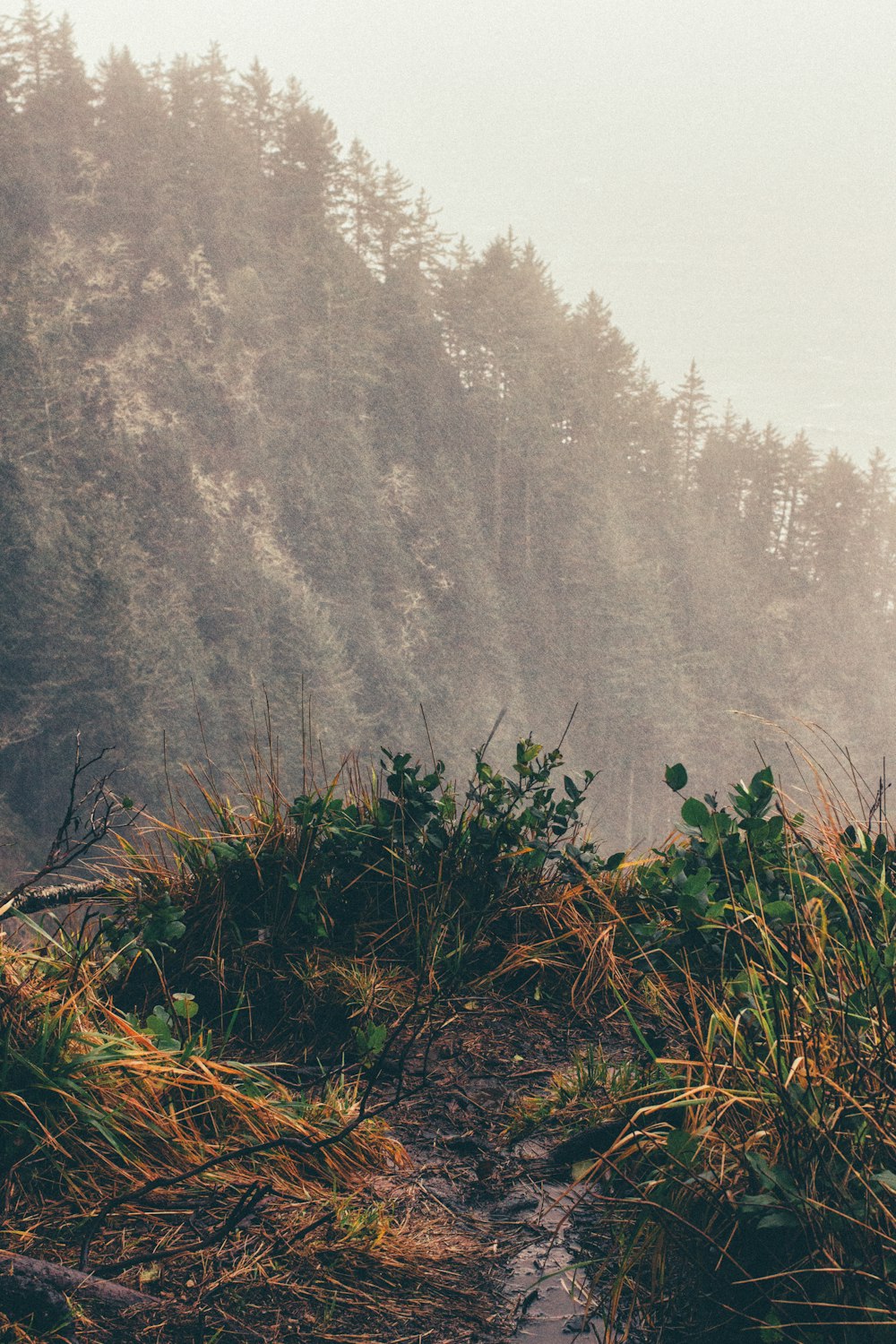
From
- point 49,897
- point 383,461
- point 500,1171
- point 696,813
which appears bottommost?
point 500,1171

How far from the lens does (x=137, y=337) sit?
125 ft

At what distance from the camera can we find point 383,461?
4153 cm

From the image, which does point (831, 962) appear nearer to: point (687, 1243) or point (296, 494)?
point (687, 1243)

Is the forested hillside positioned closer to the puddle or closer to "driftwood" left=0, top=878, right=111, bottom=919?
"driftwood" left=0, top=878, right=111, bottom=919

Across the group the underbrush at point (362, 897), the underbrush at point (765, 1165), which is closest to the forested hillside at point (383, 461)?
the underbrush at point (362, 897)

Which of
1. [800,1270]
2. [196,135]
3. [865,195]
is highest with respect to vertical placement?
[865,195]

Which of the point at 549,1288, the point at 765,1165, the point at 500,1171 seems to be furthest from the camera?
the point at 500,1171

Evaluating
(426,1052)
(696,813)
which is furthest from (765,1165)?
(696,813)

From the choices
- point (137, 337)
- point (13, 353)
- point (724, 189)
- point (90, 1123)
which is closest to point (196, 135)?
point (137, 337)

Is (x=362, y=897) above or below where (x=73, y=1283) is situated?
above

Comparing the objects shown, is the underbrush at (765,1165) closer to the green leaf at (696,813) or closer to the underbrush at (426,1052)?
the underbrush at (426,1052)

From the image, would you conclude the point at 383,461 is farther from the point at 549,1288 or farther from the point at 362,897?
the point at 549,1288

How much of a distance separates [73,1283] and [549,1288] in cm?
63

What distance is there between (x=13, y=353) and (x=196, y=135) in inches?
596
